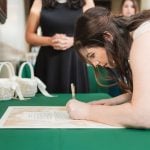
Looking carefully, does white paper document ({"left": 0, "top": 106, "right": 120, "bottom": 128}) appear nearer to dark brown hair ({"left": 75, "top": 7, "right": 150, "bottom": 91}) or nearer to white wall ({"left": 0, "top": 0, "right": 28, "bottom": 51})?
dark brown hair ({"left": 75, "top": 7, "right": 150, "bottom": 91})

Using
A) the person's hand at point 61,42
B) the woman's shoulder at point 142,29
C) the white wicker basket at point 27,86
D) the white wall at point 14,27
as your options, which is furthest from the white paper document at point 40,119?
the white wall at point 14,27

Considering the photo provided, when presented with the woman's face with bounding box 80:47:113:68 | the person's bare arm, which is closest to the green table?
the woman's face with bounding box 80:47:113:68

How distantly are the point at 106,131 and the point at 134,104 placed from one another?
0.10 m

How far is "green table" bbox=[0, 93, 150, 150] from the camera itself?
0.82m

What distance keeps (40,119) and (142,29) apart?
0.39 metres

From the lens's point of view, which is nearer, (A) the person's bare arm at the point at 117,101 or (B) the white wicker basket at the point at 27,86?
(A) the person's bare arm at the point at 117,101

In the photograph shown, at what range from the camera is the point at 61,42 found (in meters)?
1.79

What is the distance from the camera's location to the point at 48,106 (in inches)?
53.4

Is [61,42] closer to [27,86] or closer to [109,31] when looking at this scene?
[27,86]

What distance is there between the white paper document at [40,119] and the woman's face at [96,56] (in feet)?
0.62

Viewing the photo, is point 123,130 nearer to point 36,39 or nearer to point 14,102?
point 14,102

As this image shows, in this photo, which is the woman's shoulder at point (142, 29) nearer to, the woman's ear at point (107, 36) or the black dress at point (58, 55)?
the woman's ear at point (107, 36)

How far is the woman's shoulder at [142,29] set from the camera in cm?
99

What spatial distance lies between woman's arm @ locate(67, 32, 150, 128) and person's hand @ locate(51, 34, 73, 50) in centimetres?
80
